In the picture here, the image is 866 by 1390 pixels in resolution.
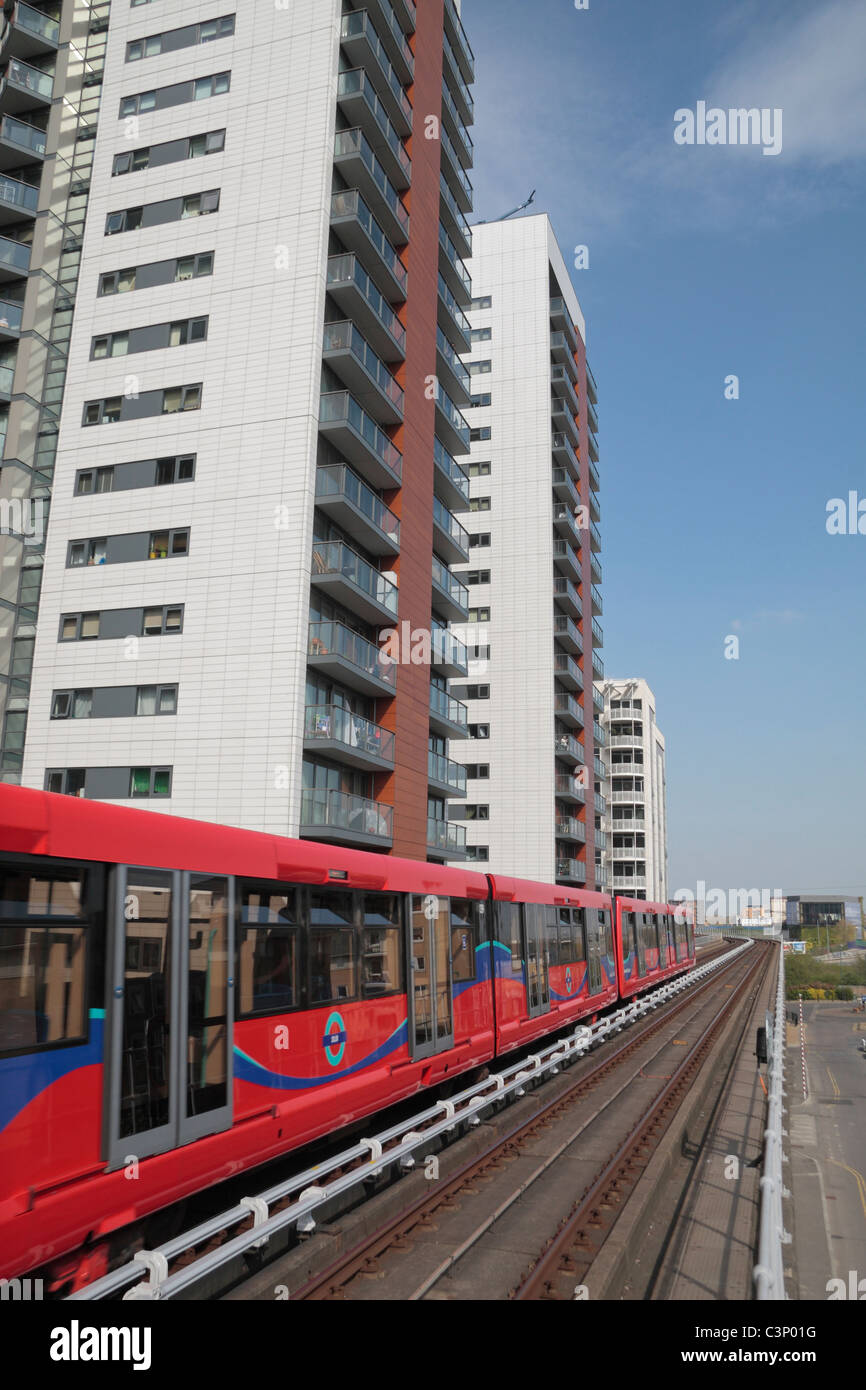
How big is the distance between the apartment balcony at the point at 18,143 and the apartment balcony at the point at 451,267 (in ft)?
50.9

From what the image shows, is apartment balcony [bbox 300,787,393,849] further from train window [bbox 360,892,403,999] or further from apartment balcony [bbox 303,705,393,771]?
train window [bbox 360,892,403,999]

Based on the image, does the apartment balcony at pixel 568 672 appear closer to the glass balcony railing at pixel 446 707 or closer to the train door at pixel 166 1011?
the glass balcony railing at pixel 446 707

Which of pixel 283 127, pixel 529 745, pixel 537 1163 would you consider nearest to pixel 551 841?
pixel 529 745

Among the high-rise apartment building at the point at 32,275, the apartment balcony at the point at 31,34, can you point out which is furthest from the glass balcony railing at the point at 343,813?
the apartment balcony at the point at 31,34

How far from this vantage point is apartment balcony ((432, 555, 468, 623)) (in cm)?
3681

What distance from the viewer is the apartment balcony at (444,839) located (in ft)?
112

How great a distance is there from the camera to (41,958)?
6.53 metres

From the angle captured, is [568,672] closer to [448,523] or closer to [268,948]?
[448,523]

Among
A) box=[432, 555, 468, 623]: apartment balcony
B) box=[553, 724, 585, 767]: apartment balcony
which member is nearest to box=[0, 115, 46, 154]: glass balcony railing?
box=[432, 555, 468, 623]: apartment balcony

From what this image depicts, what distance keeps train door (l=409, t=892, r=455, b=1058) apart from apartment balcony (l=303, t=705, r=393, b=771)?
39.4 ft

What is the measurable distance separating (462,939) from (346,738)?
12.5 metres

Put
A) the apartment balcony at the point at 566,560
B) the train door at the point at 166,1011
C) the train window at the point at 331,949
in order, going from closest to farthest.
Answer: the train door at the point at 166,1011 < the train window at the point at 331,949 < the apartment balcony at the point at 566,560
